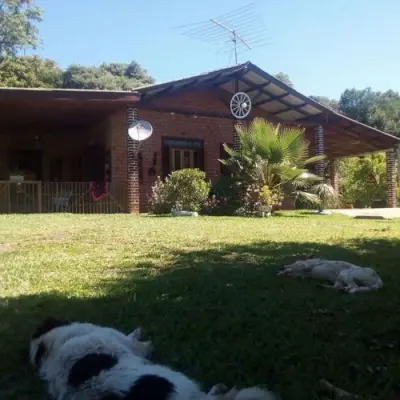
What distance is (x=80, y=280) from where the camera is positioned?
4.36 m

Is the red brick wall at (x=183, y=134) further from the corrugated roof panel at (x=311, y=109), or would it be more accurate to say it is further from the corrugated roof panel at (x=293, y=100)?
the corrugated roof panel at (x=311, y=109)

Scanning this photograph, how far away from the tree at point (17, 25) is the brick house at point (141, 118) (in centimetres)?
1424

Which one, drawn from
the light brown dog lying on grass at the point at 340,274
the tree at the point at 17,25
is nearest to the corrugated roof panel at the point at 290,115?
the light brown dog lying on grass at the point at 340,274

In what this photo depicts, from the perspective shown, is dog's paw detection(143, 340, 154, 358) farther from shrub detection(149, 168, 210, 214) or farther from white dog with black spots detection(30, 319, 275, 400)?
shrub detection(149, 168, 210, 214)

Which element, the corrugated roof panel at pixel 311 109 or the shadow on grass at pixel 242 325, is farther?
the corrugated roof panel at pixel 311 109

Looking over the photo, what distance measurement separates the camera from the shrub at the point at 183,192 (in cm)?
1255

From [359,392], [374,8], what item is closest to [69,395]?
[359,392]

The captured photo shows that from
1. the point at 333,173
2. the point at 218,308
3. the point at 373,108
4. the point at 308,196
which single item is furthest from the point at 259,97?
the point at 373,108

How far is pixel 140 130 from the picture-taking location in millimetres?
13562

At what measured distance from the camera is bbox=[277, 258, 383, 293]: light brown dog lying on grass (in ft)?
13.2

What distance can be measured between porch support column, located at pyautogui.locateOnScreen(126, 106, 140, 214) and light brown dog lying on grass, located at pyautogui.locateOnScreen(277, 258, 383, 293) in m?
9.07

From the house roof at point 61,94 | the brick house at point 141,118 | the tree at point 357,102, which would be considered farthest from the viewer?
the tree at point 357,102

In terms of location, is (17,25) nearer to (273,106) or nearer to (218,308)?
(273,106)

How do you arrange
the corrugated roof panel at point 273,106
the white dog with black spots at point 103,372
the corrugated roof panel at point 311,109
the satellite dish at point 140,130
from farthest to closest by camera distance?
the corrugated roof panel at point 273,106, the corrugated roof panel at point 311,109, the satellite dish at point 140,130, the white dog with black spots at point 103,372
